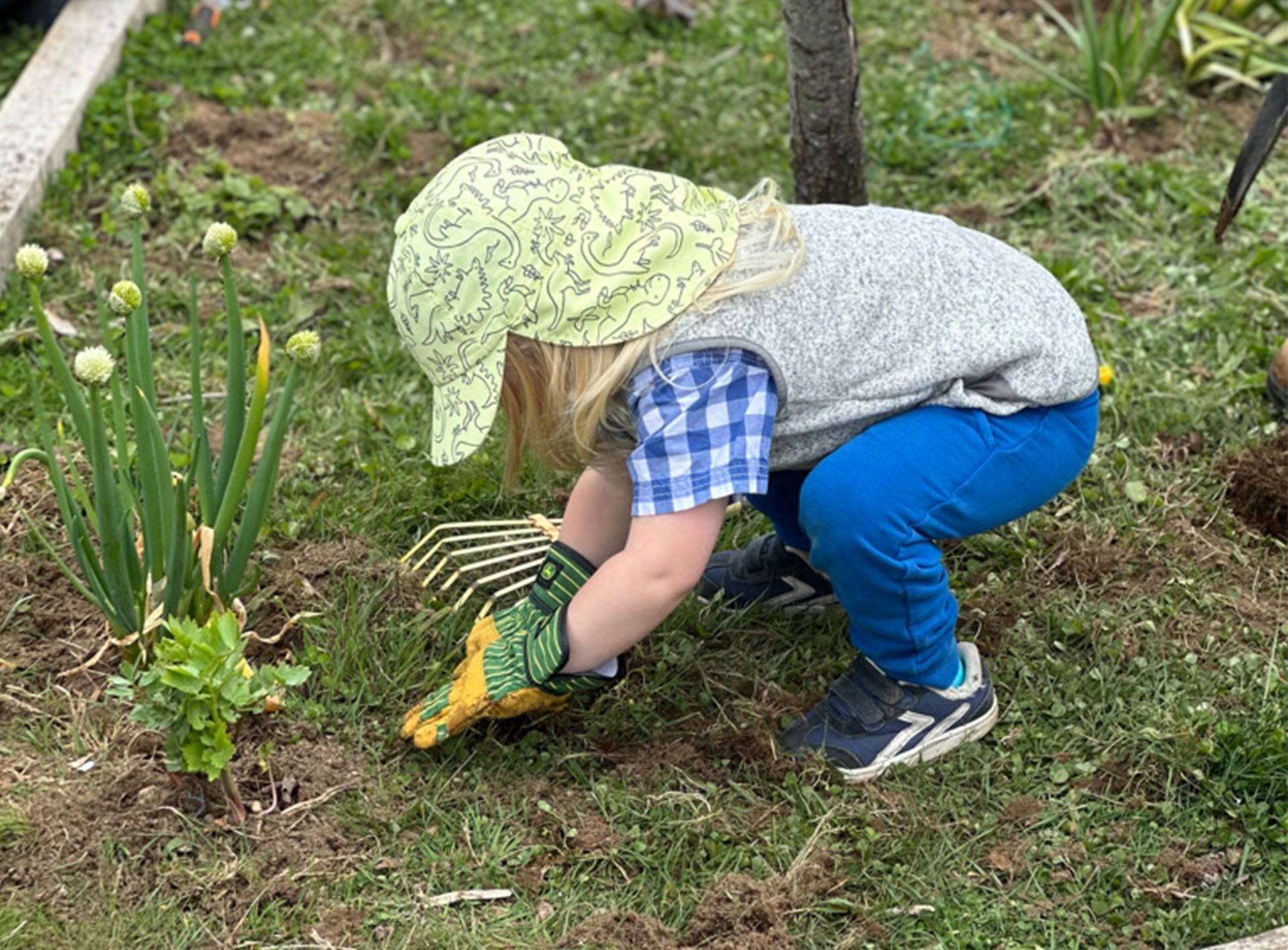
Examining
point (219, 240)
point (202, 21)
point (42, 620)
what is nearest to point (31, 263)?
point (219, 240)

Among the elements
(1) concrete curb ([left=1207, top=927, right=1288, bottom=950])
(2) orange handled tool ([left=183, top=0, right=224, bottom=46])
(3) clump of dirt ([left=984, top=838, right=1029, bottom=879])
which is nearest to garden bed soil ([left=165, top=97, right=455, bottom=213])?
(2) orange handled tool ([left=183, top=0, right=224, bottom=46])

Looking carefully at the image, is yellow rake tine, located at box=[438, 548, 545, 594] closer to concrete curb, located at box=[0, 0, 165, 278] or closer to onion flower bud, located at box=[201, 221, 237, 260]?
onion flower bud, located at box=[201, 221, 237, 260]

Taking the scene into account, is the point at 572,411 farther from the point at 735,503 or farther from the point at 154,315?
the point at 154,315

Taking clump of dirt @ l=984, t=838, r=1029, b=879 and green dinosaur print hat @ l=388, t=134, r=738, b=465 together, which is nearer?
green dinosaur print hat @ l=388, t=134, r=738, b=465

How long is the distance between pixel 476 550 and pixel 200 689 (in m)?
0.82

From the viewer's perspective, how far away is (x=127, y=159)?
3.71 meters

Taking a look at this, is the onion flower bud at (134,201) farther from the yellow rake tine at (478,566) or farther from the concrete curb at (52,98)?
the concrete curb at (52,98)

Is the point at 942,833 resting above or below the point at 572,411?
below

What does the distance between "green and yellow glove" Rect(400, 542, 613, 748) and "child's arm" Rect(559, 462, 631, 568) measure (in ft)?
0.16

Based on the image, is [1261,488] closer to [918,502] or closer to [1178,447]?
[1178,447]

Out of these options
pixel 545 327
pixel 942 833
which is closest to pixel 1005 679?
pixel 942 833

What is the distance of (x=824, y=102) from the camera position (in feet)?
10.2

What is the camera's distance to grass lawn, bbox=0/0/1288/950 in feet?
6.62

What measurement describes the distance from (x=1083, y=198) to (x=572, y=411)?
6.98 feet
